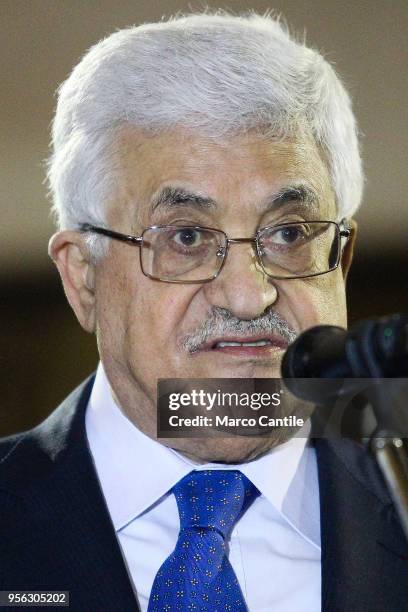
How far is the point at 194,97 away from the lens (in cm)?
99

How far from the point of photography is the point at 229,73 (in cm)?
100

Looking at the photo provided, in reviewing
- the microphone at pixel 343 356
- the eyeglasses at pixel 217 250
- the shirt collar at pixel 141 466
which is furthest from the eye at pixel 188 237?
the microphone at pixel 343 356

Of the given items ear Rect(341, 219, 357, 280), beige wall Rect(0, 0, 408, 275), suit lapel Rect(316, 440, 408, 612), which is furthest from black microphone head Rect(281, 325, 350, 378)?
beige wall Rect(0, 0, 408, 275)

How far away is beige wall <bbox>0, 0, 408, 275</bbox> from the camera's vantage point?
121 cm

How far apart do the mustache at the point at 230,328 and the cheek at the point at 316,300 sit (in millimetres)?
23

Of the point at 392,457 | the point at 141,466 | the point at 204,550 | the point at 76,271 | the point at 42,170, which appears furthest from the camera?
the point at 42,170

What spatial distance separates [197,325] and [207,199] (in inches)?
5.5

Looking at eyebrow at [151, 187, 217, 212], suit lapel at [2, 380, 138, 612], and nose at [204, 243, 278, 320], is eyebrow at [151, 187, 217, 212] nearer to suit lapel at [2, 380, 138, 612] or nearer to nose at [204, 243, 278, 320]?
nose at [204, 243, 278, 320]

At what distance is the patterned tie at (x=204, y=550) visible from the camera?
87 centimetres

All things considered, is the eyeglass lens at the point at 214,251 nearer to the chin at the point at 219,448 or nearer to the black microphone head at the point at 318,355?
the chin at the point at 219,448

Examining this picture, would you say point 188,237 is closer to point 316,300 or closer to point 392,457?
point 316,300

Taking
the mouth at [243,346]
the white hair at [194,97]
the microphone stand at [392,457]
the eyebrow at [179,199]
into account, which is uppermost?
the white hair at [194,97]

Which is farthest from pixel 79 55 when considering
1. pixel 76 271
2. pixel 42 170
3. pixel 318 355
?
pixel 318 355

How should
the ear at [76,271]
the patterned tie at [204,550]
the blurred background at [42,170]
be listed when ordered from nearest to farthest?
the patterned tie at [204,550] → the ear at [76,271] → the blurred background at [42,170]
